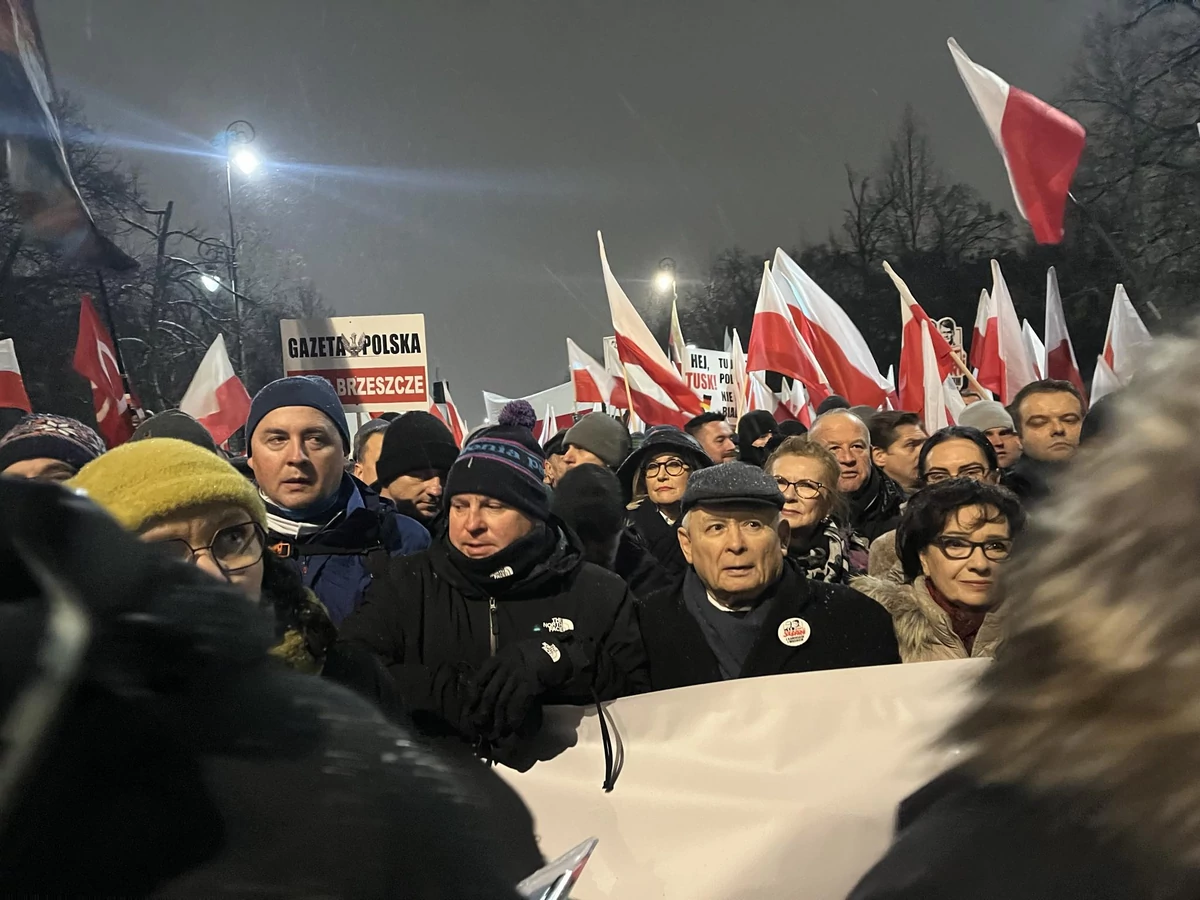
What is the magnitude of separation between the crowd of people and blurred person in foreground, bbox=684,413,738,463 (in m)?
2.25

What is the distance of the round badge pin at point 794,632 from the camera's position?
246 centimetres

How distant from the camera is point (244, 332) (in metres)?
13.6

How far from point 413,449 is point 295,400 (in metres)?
1.04

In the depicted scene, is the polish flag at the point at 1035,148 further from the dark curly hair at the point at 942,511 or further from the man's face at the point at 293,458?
the man's face at the point at 293,458

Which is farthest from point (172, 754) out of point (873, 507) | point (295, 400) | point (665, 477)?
point (873, 507)

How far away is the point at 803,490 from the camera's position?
367cm

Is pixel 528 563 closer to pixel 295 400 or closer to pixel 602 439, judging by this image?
pixel 295 400

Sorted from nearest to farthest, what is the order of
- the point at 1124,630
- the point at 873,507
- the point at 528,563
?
the point at 1124,630, the point at 528,563, the point at 873,507

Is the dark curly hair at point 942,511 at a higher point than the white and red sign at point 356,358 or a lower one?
lower

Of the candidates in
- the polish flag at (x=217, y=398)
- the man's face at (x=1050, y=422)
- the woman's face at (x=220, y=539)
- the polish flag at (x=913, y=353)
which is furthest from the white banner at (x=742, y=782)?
the polish flag at (x=217, y=398)

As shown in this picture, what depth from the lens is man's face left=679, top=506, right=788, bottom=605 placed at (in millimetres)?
2568

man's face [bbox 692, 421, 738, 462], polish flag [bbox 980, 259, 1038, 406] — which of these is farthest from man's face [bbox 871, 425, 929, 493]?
polish flag [bbox 980, 259, 1038, 406]

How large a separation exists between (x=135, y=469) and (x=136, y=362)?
11.7 m

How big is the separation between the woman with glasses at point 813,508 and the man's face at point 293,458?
1.67 meters
